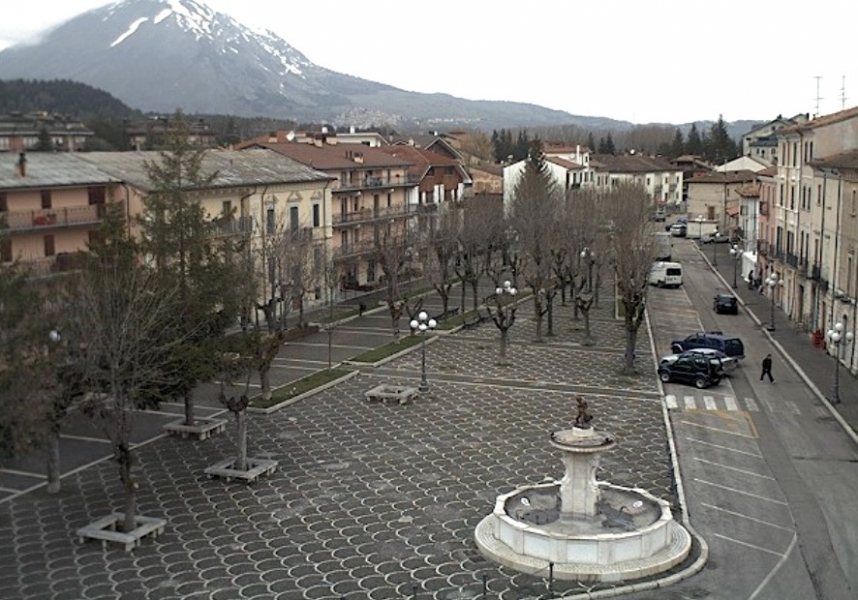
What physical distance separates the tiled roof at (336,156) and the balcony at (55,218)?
19692mm

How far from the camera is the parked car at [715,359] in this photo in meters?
38.0

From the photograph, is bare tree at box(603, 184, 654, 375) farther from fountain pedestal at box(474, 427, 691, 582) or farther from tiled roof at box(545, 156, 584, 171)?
tiled roof at box(545, 156, 584, 171)

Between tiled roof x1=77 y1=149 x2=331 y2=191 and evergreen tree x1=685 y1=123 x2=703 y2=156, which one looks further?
evergreen tree x1=685 y1=123 x2=703 y2=156

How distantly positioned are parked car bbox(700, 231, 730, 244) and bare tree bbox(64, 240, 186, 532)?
7693 centimetres

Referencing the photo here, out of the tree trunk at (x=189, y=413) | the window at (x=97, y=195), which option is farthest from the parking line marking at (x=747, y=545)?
the window at (x=97, y=195)

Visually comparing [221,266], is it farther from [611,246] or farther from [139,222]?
[611,246]

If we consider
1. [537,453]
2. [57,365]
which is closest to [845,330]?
[537,453]

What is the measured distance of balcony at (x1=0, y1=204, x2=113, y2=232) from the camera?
39.2 m

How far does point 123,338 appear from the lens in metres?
23.5

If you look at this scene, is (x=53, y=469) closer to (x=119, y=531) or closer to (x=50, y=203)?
(x=119, y=531)

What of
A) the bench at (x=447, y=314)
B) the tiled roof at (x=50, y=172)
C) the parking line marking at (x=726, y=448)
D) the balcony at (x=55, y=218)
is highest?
the tiled roof at (x=50, y=172)

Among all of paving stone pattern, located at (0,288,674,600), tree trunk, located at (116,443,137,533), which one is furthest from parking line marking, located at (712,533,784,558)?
tree trunk, located at (116,443,137,533)

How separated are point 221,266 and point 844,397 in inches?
893

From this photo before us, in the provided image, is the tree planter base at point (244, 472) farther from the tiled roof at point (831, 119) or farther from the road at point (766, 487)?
the tiled roof at point (831, 119)
